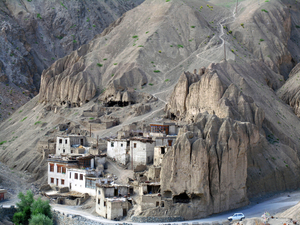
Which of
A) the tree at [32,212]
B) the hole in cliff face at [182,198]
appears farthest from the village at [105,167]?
the tree at [32,212]

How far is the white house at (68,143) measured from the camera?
75688mm

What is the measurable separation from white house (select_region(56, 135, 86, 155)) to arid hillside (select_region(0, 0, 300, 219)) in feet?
11.4

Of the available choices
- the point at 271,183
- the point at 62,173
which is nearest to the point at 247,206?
the point at 271,183

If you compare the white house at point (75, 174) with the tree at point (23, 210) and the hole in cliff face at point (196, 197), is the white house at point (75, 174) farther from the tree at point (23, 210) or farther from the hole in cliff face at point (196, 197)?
the hole in cliff face at point (196, 197)

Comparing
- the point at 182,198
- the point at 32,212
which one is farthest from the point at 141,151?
the point at 32,212

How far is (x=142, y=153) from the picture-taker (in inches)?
2685

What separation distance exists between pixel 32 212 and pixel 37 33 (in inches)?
3856

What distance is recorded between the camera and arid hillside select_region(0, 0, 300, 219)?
60375 mm

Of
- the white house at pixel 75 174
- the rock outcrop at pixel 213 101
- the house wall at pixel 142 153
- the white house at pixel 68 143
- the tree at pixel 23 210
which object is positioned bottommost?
the tree at pixel 23 210

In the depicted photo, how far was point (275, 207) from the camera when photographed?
62.2 metres

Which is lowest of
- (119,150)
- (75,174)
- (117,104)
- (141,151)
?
(75,174)

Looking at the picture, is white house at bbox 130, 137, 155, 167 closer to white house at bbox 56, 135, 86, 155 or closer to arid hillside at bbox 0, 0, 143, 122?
white house at bbox 56, 135, 86, 155

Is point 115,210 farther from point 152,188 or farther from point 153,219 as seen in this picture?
point 152,188

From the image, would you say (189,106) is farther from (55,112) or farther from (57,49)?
(57,49)
